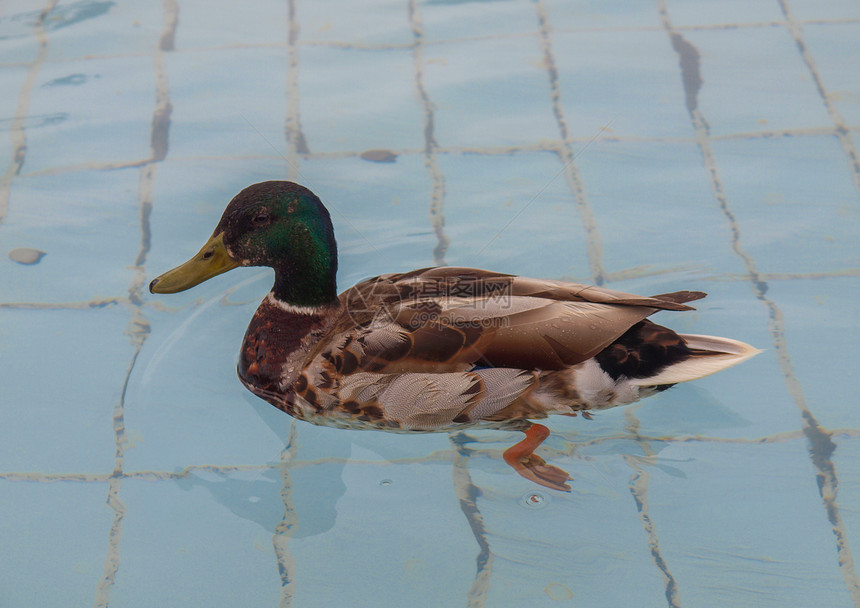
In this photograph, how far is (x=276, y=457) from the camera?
11.8 feet

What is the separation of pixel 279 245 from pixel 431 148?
6.30 feet

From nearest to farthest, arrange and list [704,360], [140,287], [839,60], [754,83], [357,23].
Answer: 1. [704,360]
2. [140,287]
3. [754,83]
4. [839,60]
5. [357,23]

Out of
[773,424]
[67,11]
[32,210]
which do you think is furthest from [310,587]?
[67,11]

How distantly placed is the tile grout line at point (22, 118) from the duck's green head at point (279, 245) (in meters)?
1.90

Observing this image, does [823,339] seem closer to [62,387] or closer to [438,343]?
[438,343]

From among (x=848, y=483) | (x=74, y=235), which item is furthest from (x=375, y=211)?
(x=848, y=483)

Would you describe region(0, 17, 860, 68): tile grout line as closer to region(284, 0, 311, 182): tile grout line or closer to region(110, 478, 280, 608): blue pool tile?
region(284, 0, 311, 182): tile grout line

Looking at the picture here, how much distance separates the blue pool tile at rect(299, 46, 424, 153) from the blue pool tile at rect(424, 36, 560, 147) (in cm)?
16

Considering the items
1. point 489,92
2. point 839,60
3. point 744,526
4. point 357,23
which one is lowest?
point 744,526

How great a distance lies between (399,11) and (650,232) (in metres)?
2.81

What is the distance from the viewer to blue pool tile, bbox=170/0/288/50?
6.20 meters

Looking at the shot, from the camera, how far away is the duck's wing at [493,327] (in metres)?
3.32

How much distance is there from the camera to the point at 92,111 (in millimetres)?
5648

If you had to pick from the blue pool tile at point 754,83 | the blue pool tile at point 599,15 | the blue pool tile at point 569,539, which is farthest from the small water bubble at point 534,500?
the blue pool tile at point 599,15
